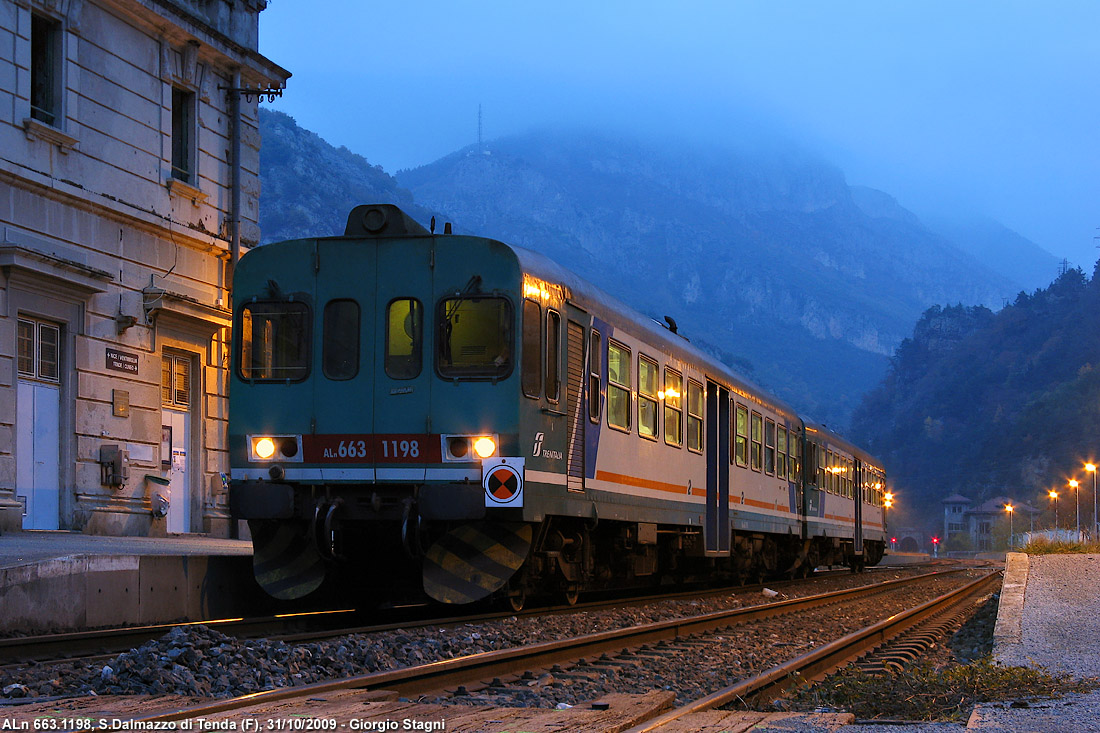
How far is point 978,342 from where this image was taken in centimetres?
16525

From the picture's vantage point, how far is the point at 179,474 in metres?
19.5

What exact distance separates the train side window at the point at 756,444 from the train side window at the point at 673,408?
12.5 ft

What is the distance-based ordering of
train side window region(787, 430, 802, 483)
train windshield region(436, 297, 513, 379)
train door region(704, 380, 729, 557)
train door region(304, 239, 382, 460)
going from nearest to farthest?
train windshield region(436, 297, 513, 379) → train door region(304, 239, 382, 460) → train door region(704, 380, 729, 557) → train side window region(787, 430, 802, 483)

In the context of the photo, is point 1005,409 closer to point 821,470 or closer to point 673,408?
point 821,470

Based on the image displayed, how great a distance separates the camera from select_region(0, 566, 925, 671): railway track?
783 cm

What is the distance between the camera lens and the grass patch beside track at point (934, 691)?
6406 millimetres

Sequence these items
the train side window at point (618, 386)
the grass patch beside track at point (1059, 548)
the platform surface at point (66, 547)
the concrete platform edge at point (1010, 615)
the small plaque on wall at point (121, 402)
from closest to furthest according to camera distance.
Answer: the concrete platform edge at point (1010, 615) → the platform surface at point (66, 547) → the train side window at point (618, 386) → the small plaque on wall at point (121, 402) → the grass patch beside track at point (1059, 548)

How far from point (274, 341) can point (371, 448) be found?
137 centimetres

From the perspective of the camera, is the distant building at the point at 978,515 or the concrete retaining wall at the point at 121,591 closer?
the concrete retaining wall at the point at 121,591

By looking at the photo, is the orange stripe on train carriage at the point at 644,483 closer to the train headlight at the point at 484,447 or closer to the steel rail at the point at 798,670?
the train headlight at the point at 484,447

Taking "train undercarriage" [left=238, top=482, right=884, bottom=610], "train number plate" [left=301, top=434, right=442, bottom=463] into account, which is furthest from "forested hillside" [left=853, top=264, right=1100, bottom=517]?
"train number plate" [left=301, top=434, right=442, bottom=463]

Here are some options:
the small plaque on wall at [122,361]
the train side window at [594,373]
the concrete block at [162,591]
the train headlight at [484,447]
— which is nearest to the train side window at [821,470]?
the small plaque on wall at [122,361]

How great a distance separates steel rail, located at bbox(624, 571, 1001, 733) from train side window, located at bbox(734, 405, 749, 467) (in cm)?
373

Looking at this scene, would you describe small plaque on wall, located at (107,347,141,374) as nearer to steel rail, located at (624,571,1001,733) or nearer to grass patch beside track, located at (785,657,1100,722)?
steel rail, located at (624,571,1001,733)
